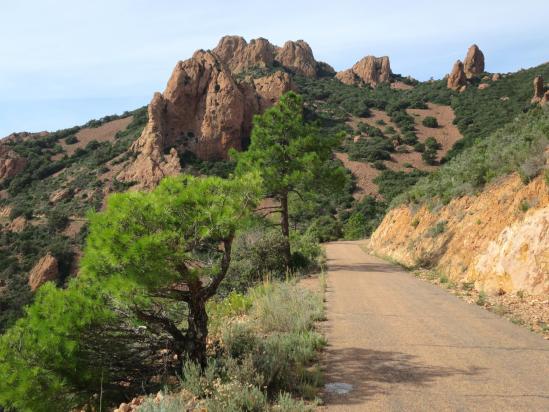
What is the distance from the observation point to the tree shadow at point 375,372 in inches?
205

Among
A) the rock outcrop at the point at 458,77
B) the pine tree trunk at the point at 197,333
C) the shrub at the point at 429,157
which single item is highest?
the rock outcrop at the point at 458,77

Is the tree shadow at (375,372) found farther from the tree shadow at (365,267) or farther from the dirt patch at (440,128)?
the dirt patch at (440,128)

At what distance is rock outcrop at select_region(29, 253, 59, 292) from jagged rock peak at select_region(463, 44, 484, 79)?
83.1 m

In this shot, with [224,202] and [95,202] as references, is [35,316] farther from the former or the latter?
[95,202]

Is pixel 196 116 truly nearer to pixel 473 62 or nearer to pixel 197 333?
pixel 197 333

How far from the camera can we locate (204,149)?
55.7m

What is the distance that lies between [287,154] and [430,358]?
12.0m

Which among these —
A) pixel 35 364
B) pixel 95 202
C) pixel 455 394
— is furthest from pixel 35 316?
pixel 95 202

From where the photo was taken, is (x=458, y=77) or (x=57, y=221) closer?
(x=57, y=221)

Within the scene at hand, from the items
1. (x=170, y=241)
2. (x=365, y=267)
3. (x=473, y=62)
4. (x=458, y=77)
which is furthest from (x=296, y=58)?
(x=170, y=241)

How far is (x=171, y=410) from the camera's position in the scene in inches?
166

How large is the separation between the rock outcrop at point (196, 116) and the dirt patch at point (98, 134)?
1807 cm

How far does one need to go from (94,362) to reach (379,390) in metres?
3.57

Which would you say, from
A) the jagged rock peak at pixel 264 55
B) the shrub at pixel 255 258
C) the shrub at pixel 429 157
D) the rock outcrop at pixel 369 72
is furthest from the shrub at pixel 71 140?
the shrub at pixel 255 258
